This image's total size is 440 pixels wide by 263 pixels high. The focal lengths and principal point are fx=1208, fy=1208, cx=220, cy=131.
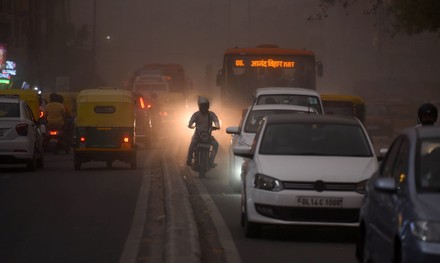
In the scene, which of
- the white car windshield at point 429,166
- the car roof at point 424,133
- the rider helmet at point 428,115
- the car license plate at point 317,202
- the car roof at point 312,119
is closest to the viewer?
the white car windshield at point 429,166

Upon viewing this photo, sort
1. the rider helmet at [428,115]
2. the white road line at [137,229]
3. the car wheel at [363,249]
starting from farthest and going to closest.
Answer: the rider helmet at [428,115] < the white road line at [137,229] < the car wheel at [363,249]

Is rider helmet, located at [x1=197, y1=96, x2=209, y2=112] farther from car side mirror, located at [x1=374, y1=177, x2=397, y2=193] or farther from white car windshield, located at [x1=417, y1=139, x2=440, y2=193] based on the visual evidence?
car side mirror, located at [x1=374, y1=177, x2=397, y2=193]

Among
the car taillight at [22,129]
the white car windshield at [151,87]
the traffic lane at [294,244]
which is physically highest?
the white car windshield at [151,87]

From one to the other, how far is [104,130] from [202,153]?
3578mm

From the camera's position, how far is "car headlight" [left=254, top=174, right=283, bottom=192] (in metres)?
14.3

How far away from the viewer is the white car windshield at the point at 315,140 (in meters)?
15.3

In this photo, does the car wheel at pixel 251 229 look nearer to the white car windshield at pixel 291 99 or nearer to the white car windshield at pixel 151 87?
the white car windshield at pixel 291 99

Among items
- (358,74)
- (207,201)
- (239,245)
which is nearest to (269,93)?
(207,201)

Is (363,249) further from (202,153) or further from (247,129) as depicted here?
(202,153)

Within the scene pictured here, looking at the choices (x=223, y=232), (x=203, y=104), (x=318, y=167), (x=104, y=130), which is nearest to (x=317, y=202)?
(x=318, y=167)

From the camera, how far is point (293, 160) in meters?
14.8

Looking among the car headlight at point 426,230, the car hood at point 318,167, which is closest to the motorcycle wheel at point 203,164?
the car hood at point 318,167

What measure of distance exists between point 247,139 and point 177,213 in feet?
21.3

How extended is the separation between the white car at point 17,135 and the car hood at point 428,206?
64.8ft
